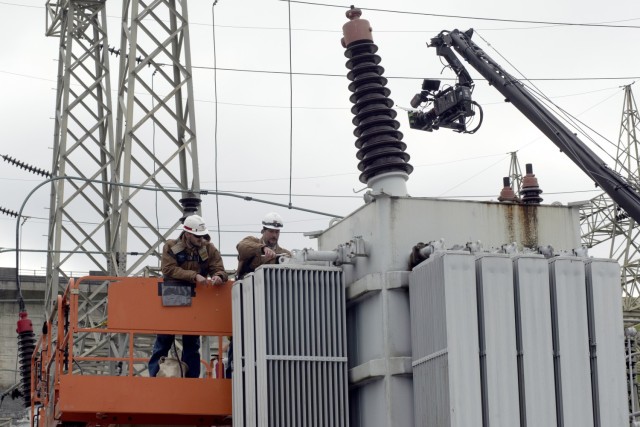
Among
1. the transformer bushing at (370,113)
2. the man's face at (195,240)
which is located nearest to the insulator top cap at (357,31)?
the transformer bushing at (370,113)

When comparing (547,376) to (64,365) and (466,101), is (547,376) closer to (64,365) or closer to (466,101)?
(64,365)

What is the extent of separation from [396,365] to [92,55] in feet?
76.3

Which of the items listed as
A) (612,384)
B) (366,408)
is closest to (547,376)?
(612,384)

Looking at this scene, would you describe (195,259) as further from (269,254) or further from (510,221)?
(510,221)

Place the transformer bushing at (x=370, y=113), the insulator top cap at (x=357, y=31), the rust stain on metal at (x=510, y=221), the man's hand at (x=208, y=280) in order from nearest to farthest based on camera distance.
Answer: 1. the rust stain on metal at (x=510, y=221)
2. the transformer bushing at (x=370, y=113)
3. the insulator top cap at (x=357, y=31)
4. the man's hand at (x=208, y=280)

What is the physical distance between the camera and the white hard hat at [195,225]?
559 inches

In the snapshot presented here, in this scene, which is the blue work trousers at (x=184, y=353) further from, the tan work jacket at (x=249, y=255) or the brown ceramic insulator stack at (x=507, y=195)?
the brown ceramic insulator stack at (x=507, y=195)

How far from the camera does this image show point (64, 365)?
1443 centimetres

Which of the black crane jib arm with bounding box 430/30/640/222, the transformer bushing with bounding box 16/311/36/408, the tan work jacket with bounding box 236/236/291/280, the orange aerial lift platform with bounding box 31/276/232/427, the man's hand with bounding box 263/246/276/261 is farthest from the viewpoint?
the black crane jib arm with bounding box 430/30/640/222

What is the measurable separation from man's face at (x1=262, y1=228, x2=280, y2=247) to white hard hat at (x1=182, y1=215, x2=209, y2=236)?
70 cm

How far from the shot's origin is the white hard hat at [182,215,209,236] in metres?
14.2

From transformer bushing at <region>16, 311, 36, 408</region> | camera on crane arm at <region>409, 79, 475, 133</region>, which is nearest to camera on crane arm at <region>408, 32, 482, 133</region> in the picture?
camera on crane arm at <region>409, 79, 475, 133</region>

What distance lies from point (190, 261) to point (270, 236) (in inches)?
36.4

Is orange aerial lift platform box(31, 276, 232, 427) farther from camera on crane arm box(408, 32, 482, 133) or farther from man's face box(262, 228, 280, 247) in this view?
camera on crane arm box(408, 32, 482, 133)
